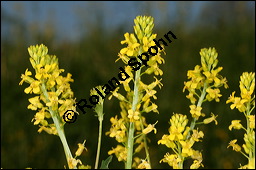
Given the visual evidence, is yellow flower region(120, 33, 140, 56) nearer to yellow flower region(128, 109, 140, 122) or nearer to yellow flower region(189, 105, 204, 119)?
yellow flower region(128, 109, 140, 122)

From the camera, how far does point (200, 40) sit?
26.1 ft

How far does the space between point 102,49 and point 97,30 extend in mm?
467

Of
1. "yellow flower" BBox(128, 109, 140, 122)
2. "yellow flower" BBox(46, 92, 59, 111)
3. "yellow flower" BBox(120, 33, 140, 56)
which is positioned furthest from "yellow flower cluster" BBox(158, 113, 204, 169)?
"yellow flower" BBox(46, 92, 59, 111)

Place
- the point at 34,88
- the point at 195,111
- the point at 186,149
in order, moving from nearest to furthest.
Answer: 1. the point at 186,149
2. the point at 34,88
3. the point at 195,111

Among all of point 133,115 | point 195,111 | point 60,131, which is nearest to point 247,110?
point 195,111

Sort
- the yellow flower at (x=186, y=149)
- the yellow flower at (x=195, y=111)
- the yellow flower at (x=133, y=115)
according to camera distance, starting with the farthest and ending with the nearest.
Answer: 1. the yellow flower at (x=195, y=111)
2. the yellow flower at (x=133, y=115)
3. the yellow flower at (x=186, y=149)

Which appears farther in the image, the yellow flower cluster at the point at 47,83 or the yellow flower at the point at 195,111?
the yellow flower at the point at 195,111

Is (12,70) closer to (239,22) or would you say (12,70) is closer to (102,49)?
(102,49)

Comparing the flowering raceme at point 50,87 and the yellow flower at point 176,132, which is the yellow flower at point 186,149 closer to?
the yellow flower at point 176,132

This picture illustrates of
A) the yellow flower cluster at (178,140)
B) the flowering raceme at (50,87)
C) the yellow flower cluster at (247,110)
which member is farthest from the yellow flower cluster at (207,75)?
the flowering raceme at (50,87)

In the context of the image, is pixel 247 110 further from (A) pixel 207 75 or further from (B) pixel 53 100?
(B) pixel 53 100

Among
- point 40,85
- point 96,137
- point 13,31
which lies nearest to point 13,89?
point 96,137

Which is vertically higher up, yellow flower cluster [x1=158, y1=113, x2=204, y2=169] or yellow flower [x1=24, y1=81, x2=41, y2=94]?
yellow flower [x1=24, y1=81, x2=41, y2=94]

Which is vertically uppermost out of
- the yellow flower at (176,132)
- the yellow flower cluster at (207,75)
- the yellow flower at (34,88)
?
the yellow flower cluster at (207,75)
